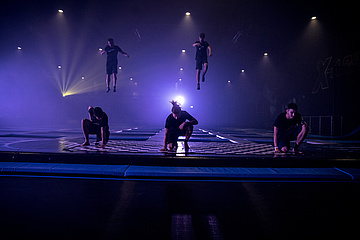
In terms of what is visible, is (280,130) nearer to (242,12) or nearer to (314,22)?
(242,12)

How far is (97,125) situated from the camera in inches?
221

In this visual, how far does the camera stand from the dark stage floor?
179 cm

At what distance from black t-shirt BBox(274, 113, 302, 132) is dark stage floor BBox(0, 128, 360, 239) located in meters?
0.89

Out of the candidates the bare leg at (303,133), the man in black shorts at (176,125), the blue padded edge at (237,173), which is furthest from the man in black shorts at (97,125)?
the bare leg at (303,133)

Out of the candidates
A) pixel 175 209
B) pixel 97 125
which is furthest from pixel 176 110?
pixel 175 209

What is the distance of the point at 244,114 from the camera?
25438 millimetres

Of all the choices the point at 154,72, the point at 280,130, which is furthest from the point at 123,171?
the point at 154,72

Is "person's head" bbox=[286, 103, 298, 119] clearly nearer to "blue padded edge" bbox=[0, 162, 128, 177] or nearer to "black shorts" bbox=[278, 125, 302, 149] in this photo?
"black shorts" bbox=[278, 125, 302, 149]

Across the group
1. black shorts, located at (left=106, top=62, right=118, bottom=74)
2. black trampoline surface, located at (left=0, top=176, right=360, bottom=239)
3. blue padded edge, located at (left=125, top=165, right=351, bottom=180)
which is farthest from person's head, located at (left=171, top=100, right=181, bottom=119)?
black shorts, located at (left=106, top=62, right=118, bottom=74)

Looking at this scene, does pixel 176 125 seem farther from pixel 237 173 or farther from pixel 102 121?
pixel 237 173

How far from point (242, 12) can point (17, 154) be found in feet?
29.6

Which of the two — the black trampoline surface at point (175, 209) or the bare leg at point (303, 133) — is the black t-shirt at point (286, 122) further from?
the black trampoline surface at point (175, 209)

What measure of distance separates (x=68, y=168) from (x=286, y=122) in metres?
3.95

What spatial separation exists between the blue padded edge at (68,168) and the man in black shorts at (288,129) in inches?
117
